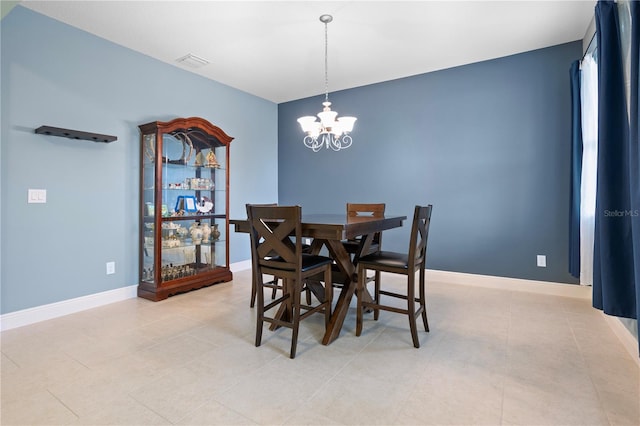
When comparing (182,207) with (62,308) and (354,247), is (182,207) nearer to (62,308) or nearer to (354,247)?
(62,308)

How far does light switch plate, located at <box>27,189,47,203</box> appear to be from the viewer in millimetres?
2711

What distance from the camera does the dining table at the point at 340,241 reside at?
2113 millimetres

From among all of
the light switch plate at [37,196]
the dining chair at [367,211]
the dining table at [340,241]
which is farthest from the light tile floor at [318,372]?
the light switch plate at [37,196]

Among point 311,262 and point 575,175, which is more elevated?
point 575,175

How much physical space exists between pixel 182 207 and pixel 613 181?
12.5 feet

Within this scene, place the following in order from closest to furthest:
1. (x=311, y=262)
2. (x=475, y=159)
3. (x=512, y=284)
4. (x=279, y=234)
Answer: (x=279, y=234) → (x=311, y=262) → (x=512, y=284) → (x=475, y=159)

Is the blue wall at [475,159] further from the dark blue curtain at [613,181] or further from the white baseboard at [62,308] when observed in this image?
the white baseboard at [62,308]

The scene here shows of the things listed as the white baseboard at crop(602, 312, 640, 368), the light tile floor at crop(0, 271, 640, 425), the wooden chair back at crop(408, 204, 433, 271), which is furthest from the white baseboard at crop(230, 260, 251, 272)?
the white baseboard at crop(602, 312, 640, 368)

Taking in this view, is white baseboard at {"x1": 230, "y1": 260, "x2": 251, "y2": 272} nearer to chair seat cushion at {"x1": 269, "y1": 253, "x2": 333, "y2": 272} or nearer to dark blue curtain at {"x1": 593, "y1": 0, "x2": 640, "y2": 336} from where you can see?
chair seat cushion at {"x1": 269, "y1": 253, "x2": 333, "y2": 272}

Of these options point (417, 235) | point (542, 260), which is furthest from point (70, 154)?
point (542, 260)

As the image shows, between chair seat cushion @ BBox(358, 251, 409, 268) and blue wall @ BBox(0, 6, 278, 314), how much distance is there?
2598 mm

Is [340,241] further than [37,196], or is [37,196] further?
[37,196]

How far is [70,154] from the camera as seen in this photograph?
2.96 m

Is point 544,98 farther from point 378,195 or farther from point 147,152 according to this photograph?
point 147,152
